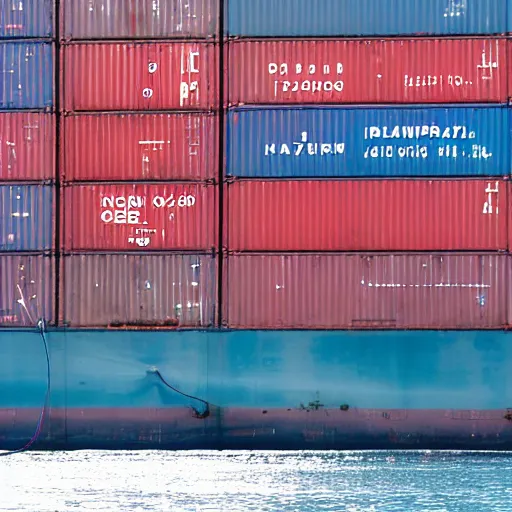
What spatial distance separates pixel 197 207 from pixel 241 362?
366 centimetres

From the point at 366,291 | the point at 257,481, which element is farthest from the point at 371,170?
the point at 257,481

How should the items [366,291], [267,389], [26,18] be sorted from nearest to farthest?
1. [267,389]
2. [366,291]
3. [26,18]

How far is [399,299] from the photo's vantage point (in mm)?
19609

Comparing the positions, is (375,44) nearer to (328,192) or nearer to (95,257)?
(328,192)

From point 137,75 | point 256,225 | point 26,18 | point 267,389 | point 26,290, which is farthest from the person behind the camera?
point 26,18

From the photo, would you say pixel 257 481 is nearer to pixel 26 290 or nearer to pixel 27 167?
pixel 26 290

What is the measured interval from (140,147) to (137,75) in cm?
167

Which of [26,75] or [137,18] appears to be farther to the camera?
[137,18]

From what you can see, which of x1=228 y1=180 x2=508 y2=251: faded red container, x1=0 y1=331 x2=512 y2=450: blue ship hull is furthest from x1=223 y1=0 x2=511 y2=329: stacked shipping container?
x1=0 y1=331 x2=512 y2=450: blue ship hull

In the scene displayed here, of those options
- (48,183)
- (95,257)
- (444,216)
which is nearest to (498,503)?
(444,216)

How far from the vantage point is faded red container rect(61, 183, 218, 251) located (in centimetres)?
1975

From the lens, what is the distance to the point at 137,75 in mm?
19922

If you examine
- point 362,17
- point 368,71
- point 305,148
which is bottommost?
point 305,148

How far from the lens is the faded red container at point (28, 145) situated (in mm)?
19906
